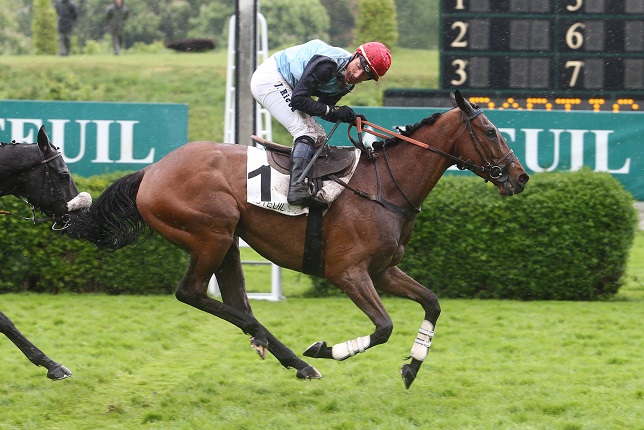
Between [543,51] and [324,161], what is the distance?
5757mm

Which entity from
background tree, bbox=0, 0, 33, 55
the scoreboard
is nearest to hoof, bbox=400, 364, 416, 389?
the scoreboard

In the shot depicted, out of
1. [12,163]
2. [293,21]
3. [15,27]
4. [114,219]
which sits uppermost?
[293,21]

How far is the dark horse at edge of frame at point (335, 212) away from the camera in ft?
17.9

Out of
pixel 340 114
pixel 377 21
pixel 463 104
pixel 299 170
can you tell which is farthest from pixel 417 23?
pixel 299 170

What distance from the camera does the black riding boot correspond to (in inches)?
211

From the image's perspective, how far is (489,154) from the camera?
5.54m

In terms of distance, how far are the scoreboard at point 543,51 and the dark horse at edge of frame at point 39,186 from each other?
581 centimetres

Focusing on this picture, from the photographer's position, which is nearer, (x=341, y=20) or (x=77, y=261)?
(x=77, y=261)

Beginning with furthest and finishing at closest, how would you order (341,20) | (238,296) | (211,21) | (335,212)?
(341,20) < (211,21) < (238,296) < (335,212)

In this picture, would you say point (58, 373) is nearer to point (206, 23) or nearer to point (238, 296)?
point (238, 296)

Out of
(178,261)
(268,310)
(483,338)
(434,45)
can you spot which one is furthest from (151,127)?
(434,45)

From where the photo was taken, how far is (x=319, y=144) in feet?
18.5

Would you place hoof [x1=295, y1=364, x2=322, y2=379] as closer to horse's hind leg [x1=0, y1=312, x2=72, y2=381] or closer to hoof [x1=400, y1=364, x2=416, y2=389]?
hoof [x1=400, y1=364, x2=416, y2=389]

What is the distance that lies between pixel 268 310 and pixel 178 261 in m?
A: 0.98
